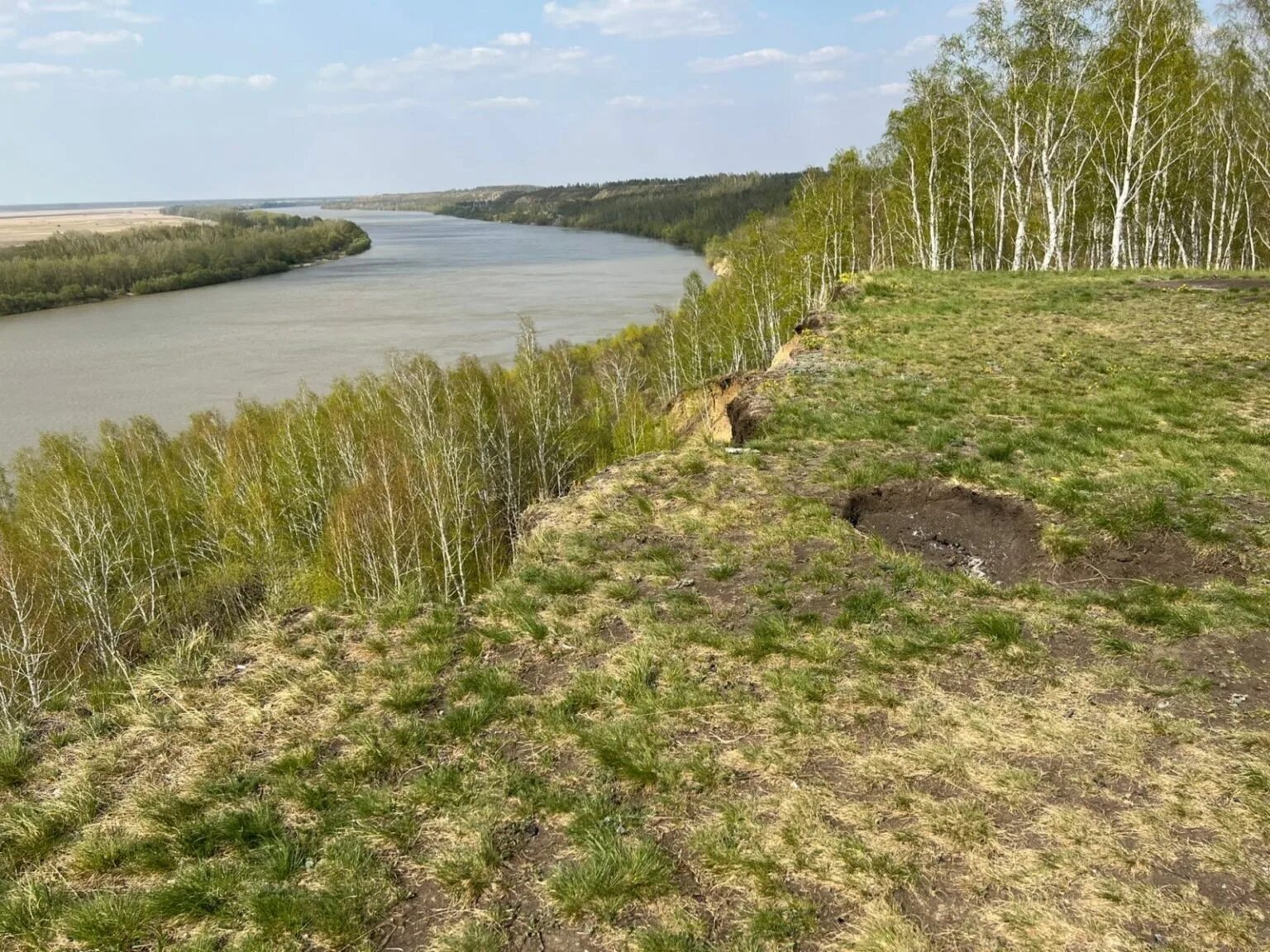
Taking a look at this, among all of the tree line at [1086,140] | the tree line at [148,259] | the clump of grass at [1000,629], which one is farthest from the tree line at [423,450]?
the tree line at [148,259]

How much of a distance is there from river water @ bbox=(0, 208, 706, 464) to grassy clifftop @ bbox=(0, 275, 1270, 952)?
32.3 meters

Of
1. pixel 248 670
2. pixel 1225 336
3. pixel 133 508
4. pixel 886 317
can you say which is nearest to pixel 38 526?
pixel 133 508

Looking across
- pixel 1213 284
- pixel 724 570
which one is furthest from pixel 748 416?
pixel 1213 284

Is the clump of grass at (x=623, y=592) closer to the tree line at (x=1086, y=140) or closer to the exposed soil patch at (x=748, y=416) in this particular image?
the exposed soil patch at (x=748, y=416)

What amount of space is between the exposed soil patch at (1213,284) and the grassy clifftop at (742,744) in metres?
11.4

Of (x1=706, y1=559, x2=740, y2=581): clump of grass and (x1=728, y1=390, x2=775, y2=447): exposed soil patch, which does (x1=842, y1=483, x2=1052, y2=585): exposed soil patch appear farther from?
(x1=728, y1=390, x2=775, y2=447): exposed soil patch

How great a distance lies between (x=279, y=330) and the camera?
5719cm

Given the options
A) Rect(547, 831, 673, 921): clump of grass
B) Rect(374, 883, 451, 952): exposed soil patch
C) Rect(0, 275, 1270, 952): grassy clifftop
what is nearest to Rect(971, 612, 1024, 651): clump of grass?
Rect(0, 275, 1270, 952): grassy clifftop

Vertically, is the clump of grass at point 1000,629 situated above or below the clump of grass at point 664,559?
below

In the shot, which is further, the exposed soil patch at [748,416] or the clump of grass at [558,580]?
the exposed soil patch at [748,416]

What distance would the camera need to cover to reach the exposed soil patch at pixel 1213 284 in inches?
645

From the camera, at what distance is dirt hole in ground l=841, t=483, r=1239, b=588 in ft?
20.3

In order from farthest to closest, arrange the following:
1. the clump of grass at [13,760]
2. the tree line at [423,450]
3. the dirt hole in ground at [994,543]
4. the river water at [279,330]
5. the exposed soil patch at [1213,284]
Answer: the river water at [279,330] → the tree line at [423,450] → the exposed soil patch at [1213,284] → the dirt hole in ground at [994,543] → the clump of grass at [13,760]

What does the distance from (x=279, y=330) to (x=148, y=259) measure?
173 ft
